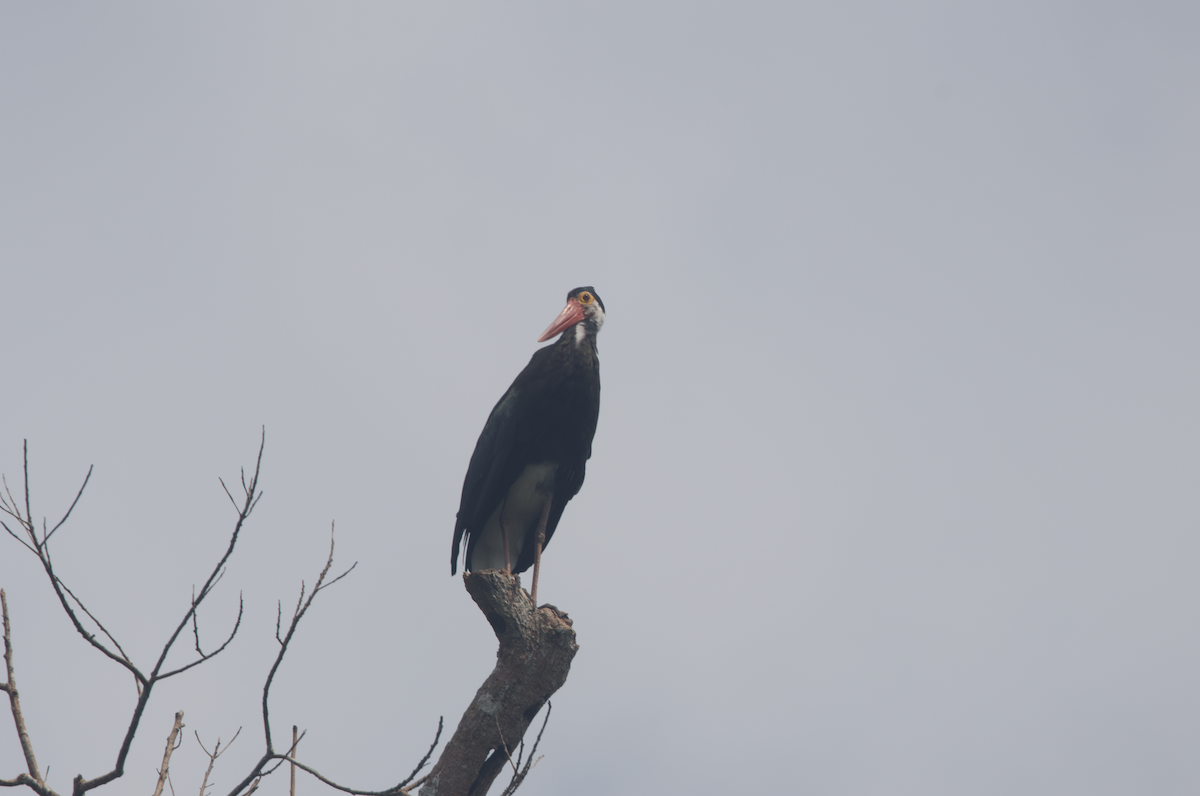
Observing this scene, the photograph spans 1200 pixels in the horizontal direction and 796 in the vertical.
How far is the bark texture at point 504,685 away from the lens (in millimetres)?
3773

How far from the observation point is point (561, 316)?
6238mm

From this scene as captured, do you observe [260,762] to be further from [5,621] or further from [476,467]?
[476,467]

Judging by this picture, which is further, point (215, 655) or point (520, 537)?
point (520, 537)

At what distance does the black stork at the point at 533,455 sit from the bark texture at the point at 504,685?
1.36 metres

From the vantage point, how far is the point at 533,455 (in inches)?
219

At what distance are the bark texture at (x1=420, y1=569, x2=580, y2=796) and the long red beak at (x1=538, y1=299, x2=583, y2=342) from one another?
243 cm

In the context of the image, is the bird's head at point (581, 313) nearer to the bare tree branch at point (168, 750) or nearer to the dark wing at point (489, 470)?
the dark wing at point (489, 470)

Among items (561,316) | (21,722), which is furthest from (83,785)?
(561,316)

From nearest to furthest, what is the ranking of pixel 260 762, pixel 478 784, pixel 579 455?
pixel 260 762, pixel 478 784, pixel 579 455

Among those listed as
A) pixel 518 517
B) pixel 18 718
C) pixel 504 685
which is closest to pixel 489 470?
pixel 518 517

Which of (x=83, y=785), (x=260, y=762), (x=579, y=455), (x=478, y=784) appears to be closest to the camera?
(x=83, y=785)

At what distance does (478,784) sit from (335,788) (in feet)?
3.54

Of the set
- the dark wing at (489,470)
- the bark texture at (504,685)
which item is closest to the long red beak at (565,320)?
the dark wing at (489,470)

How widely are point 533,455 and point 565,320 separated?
108 centimetres
